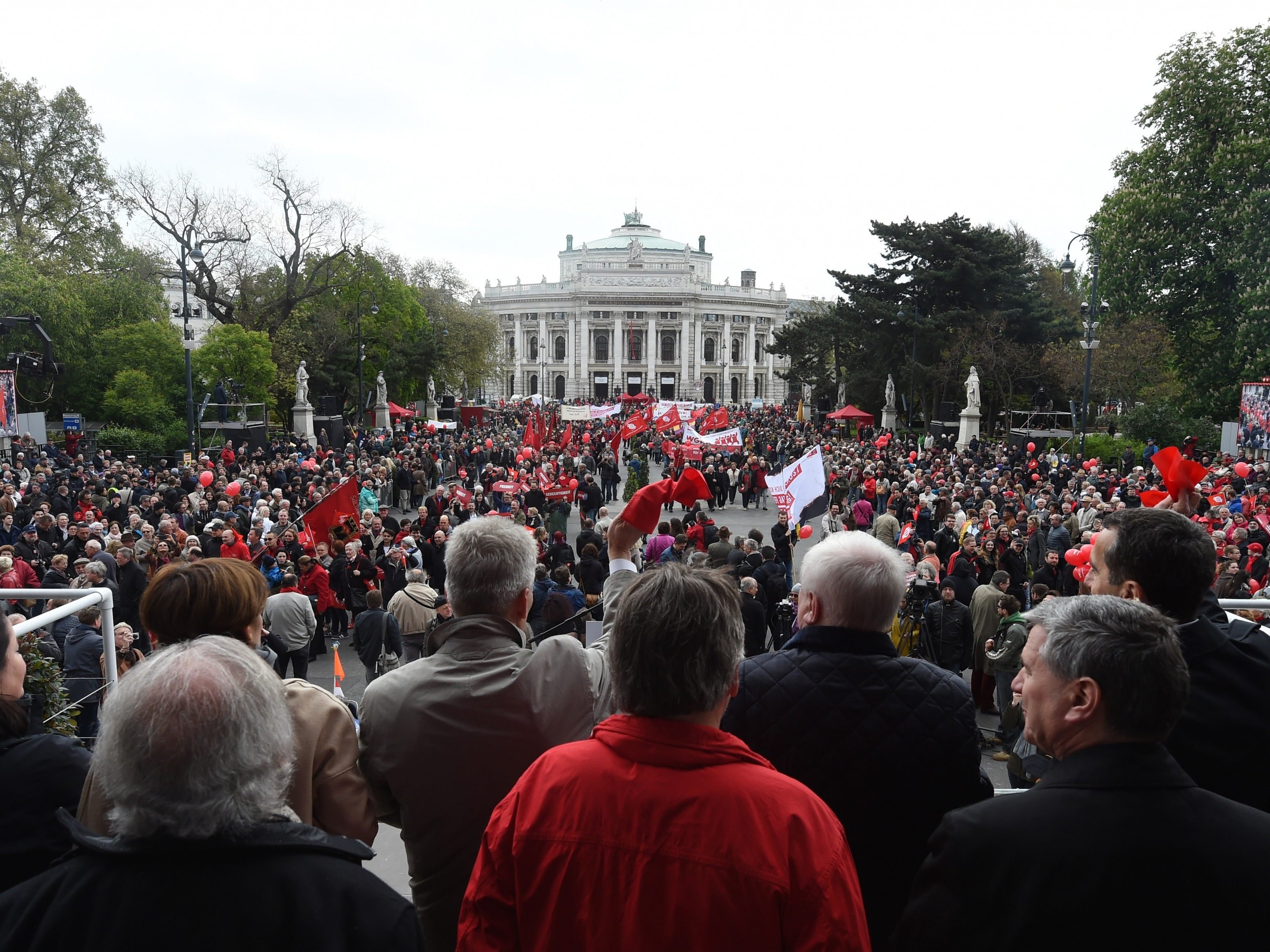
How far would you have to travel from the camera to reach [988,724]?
25.6 feet

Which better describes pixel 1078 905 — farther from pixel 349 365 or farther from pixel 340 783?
pixel 349 365

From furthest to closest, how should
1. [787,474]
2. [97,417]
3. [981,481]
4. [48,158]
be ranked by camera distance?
1. [48,158]
2. [97,417]
3. [981,481]
4. [787,474]

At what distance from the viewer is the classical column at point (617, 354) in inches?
3976

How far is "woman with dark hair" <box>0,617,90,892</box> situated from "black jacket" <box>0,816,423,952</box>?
756 mm

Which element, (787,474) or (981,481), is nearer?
(787,474)

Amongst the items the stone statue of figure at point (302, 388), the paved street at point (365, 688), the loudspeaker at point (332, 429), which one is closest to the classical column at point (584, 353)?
the loudspeaker at point (332, 429)

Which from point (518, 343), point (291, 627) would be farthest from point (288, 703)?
point (518, 343)

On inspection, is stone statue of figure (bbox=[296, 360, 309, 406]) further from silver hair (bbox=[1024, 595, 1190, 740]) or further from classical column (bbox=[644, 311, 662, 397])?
classical column (bbox=[644, 311, 662, 397])

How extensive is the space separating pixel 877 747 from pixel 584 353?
330ft

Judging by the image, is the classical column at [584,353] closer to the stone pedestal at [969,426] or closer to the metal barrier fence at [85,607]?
the stone pedestal at [969,426]

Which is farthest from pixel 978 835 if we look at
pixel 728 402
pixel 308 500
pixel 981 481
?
Answer: pixel 728 402

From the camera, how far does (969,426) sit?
103 ft

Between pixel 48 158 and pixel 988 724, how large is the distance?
42.0 metres

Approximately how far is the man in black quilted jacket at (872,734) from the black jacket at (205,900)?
120 cm
